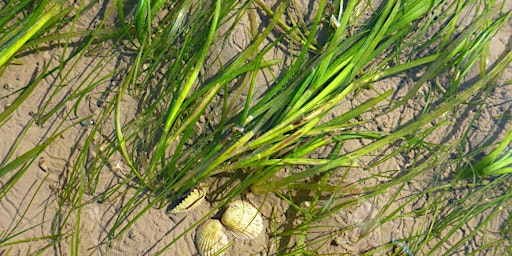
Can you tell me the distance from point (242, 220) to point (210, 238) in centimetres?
14

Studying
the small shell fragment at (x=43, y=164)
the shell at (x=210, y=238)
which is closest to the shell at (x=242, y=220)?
the shell at (x=210, y=238)

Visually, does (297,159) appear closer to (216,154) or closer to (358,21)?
(216,154)

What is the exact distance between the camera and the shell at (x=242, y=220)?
2104 millimetres

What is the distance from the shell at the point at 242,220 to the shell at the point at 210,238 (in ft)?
0.14

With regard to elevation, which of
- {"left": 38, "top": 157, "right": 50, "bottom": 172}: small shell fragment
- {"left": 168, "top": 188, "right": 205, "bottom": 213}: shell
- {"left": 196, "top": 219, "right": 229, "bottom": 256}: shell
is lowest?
{"left": 196, "top": 219, "right": 229, "bottom": 256}: shell

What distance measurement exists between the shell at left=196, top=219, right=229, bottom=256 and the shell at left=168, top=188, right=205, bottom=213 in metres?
0.10

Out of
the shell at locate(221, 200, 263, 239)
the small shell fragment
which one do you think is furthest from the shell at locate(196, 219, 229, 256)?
the small shell fragment

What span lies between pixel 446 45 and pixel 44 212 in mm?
1759

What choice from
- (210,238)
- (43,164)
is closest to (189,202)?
(210,238)

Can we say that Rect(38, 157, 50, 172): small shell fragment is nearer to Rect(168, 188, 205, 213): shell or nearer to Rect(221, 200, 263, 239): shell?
Rect(168, 188, 205, 213): shell

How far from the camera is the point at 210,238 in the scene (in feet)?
6.82

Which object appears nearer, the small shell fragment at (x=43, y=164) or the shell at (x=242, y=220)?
the small shell fragment at (x=43, y=164)

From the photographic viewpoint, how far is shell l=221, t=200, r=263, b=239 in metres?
2.10

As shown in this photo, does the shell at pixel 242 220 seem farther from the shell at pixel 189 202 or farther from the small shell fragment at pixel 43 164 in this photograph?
the small shell fragment at pixel 43 164
